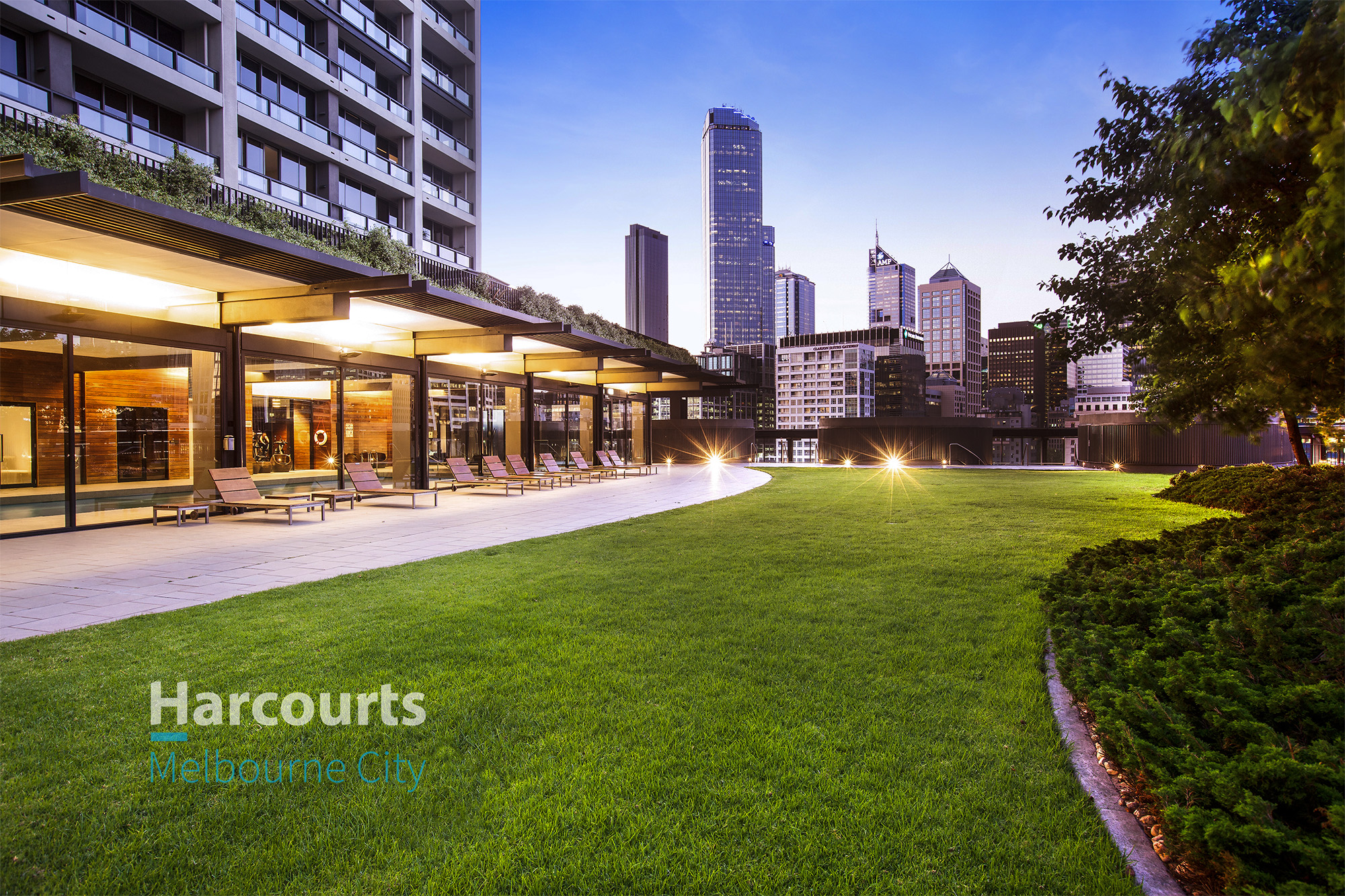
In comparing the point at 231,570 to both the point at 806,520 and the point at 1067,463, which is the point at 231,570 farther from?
the point at 1067,463

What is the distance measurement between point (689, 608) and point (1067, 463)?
3266 centimetres

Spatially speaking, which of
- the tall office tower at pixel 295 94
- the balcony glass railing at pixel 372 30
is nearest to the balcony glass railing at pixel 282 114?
the tall office tower at pixel 295 94

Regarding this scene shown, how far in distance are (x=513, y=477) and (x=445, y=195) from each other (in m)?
18.5

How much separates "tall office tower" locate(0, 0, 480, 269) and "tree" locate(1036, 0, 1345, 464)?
18346 mm

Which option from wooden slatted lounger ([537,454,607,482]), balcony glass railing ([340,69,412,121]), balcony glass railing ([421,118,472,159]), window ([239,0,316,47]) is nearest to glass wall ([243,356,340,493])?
wooden slatted lounger ([537,454,607,482])

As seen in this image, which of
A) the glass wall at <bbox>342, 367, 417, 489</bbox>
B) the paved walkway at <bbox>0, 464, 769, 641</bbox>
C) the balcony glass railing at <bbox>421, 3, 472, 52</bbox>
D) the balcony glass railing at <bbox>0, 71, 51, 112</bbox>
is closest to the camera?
the paved walkway at <bbox>0, 464, 769, 641</bbox>

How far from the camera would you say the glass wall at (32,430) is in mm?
9352

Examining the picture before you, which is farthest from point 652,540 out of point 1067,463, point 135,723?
point 1067,463

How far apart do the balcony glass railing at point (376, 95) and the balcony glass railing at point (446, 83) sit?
7.55 feet

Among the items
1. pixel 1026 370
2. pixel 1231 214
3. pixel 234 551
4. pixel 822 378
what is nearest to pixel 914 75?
pixel 1231 214

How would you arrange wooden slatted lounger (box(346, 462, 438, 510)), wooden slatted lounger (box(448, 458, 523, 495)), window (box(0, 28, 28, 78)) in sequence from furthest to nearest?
wooden slatted lounger (box(448, 458, 523, 495))
window (box(0, 28, 28, 78))
wooden slatted lounger (box(346, 462, 438, 510))

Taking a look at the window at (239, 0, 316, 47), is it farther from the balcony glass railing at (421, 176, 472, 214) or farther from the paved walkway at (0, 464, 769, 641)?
the paved walkway at (0, 464, 769, 641)

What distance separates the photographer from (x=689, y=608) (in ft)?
17.1

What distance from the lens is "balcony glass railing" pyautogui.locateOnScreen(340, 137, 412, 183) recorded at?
2425cm
